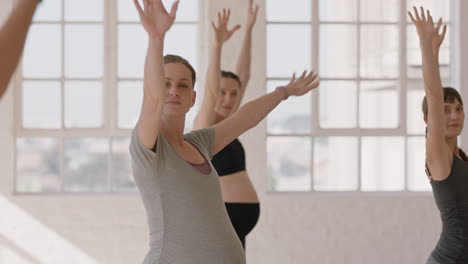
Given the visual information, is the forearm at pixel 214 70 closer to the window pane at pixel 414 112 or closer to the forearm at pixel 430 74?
the forearm at pixel 430 74

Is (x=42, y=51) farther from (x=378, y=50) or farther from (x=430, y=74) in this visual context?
(x=430, y=74)

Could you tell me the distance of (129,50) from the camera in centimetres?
609

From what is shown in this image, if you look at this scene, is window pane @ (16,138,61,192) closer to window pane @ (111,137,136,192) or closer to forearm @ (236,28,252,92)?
window pane @ (111,137,136,192)

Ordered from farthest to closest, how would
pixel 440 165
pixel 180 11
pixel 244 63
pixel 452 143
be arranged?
1. pixel 180 11
2. pixel 244 63
3. pixel 452 143
4. pixel 440 165

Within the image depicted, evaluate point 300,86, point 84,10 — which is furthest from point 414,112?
point 300,86

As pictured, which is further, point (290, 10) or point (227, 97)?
point (290, 10)

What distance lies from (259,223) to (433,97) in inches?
122

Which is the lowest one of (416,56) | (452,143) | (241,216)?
(241,216)

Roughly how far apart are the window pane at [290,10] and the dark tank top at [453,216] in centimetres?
325

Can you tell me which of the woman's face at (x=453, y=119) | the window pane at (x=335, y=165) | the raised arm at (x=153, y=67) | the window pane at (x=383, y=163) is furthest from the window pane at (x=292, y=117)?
the raised arm at (x=153, y=67)

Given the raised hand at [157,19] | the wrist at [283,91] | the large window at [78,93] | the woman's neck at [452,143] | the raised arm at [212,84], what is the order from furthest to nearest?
the large window at [78,93], the raised arm at [212,84], the woman's neck at [452,143], the wrist at [283,91], the raised hand at [157,19]

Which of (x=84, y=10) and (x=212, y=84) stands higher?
(x=84, y=10)

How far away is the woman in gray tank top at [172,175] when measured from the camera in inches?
82.4

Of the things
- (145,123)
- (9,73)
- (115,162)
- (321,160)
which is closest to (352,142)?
(321,160)
